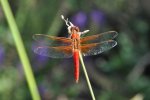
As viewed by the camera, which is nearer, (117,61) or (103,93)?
(103,93)

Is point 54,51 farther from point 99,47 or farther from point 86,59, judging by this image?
point 86,59

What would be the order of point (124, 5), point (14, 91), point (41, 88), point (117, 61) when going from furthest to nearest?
point (124, 5), point (117, 61), point (41, 88), point (14, 91)

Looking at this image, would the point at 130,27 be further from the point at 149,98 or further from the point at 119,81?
the point at 149,98

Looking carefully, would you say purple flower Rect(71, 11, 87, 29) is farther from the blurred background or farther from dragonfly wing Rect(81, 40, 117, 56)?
dragonfly wing Rect(81, 40, 117, 56)

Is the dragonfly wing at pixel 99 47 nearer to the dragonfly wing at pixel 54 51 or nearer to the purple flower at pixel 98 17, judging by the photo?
the dragonfly wing at pixel 54 51

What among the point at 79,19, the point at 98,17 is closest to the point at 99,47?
the point at 79,19

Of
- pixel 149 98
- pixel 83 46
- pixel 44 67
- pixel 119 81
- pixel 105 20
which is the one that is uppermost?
pixel 105 20

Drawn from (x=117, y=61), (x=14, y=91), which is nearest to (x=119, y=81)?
(x=117, y=61)
